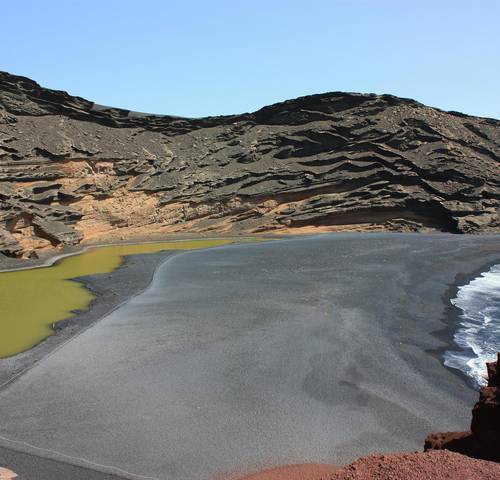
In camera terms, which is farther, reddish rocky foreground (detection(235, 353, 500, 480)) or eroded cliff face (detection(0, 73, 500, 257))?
eroded cliff face (detection(0, 73, 500, 257))

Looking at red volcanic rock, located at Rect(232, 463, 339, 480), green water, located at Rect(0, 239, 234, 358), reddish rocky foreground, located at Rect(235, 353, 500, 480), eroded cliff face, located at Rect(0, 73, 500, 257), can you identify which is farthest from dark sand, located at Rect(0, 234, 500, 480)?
eroded cliff face, located at Rect(0, 73, 500, 257)

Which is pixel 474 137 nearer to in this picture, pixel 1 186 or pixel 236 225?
pixel 236 225

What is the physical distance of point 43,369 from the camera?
9523 mm

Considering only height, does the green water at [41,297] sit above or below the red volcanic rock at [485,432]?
below

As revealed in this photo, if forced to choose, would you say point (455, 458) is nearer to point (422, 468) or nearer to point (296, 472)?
point (422, 468)

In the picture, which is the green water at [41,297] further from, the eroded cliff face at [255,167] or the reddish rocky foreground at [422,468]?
the eroded cliff face at [255,167]

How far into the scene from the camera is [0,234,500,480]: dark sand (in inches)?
261

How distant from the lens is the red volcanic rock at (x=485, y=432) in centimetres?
449

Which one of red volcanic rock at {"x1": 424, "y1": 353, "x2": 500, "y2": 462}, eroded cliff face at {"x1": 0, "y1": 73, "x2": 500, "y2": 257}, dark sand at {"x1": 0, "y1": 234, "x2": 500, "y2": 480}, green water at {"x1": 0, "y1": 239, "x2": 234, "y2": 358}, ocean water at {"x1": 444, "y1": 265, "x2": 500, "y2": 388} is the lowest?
green water at {"x1": 0, "y1": 239, "x2": 234, "y2": 358}

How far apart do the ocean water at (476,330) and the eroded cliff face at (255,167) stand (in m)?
22.9

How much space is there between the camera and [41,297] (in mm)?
17297

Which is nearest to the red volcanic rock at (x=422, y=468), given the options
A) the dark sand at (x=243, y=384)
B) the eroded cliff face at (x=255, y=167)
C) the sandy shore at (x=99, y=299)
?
the dark sand at (x=243, y=384)

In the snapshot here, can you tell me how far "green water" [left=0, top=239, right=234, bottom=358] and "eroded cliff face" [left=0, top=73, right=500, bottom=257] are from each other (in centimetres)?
1023

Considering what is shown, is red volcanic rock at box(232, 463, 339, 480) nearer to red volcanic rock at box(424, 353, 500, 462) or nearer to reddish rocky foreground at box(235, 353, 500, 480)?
reddish rocky foreground at box(235, 353, 500, 480)
